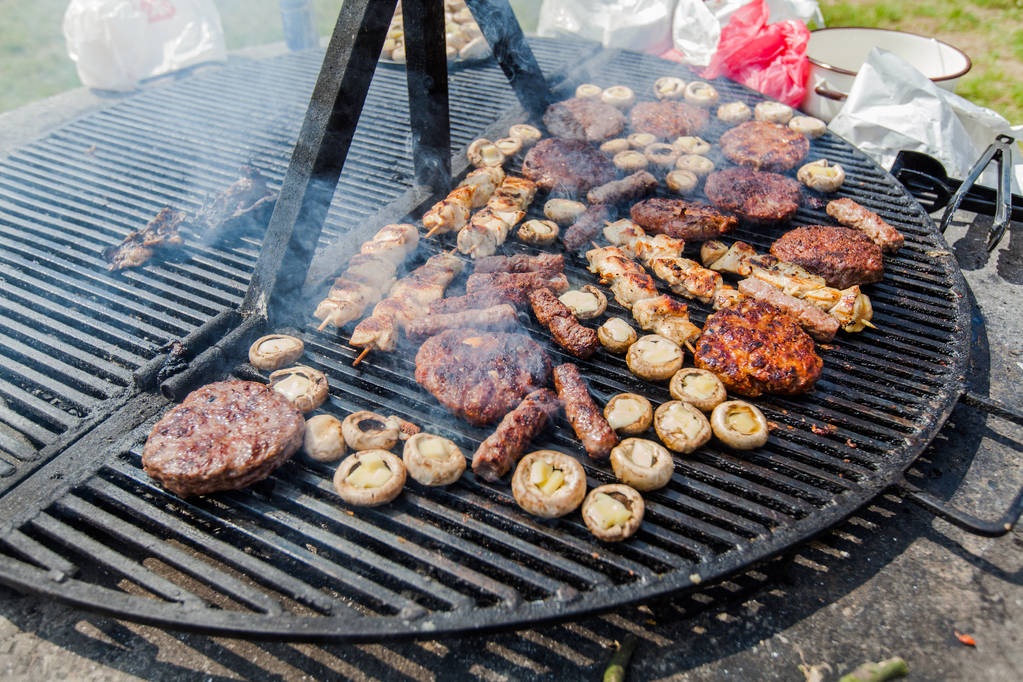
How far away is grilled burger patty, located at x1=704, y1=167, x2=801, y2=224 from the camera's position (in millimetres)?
4539

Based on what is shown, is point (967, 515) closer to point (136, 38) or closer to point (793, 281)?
point (793, 281)

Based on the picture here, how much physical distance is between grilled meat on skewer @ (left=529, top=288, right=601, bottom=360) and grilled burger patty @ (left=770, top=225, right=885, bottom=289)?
162 cm

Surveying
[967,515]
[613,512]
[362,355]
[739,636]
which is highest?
[362,355]

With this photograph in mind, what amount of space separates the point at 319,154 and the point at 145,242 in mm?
1672

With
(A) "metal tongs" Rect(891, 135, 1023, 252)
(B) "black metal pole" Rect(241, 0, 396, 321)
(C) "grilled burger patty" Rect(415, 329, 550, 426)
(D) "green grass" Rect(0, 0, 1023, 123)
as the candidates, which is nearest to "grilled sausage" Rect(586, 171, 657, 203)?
(C) "grilled burger patty" Rect(415, 329, 550, 426)

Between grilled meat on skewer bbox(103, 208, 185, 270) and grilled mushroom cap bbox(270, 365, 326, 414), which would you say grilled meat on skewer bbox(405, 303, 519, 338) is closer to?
grilled mushroom cap bbox(270, 365, 326, 414)

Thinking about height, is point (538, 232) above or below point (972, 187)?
above

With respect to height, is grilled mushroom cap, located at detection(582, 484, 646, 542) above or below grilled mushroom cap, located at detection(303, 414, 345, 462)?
below

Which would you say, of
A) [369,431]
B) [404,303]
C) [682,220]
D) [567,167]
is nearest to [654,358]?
[682,220]

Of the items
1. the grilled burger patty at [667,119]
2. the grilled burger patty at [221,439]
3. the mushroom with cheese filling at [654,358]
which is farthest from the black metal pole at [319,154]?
the grilled burger patty at [667,119]

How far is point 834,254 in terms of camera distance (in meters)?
4.09

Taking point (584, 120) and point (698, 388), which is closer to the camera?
point (698, 388)

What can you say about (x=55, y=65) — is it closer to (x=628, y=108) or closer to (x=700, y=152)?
(x=628, y=108)

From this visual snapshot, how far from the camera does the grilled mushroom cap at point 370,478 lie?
109 inches
